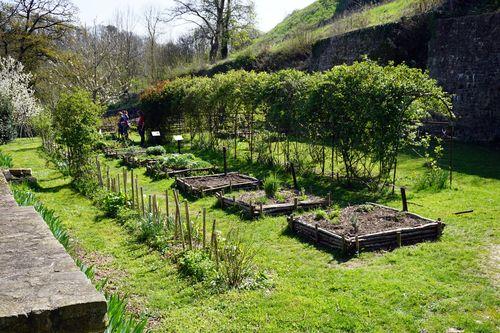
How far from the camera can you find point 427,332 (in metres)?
5.45

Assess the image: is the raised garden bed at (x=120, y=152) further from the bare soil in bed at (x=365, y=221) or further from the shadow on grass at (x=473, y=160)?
the bare soil in bed at (x=365, y=221)

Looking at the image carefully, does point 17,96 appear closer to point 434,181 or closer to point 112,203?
point 112,203

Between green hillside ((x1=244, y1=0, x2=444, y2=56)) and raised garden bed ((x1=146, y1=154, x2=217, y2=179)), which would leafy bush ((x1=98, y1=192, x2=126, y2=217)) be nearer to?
raised garden bed ((x1=146, y1=154, x2=217, y2=179))

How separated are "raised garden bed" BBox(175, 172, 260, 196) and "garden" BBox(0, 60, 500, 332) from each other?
0.17 ft

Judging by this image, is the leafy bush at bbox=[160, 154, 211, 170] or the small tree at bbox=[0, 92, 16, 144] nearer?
the leafy bush at bbox=[160, 154, 211, 170]

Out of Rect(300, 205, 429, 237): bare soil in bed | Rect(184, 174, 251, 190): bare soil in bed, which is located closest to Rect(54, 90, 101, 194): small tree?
Rect(184, 174, 251, 190): bare soil in bed

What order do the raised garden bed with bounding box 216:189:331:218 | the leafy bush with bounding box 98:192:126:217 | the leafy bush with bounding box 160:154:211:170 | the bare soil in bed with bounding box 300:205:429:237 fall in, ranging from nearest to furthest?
the bare soil in bed with bounding box 300:205:429:237
the raised garden bed with bounding box 216:189:331:218
the leafy bush with bounding box 98:192:126:217
the leafy bush with bounding box 160:154:211:170

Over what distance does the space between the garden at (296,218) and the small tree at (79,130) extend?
0.13 ft

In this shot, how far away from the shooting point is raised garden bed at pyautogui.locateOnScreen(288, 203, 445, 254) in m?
8.11

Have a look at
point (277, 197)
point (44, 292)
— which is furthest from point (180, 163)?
point (44, 292)

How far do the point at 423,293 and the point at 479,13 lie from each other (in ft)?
51.8

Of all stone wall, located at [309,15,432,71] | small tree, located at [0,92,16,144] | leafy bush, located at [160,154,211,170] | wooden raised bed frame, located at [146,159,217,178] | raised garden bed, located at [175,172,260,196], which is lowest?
raised garden bed, located at [175,172,260,196]

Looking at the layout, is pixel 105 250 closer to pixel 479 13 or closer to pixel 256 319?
pixel 256 319

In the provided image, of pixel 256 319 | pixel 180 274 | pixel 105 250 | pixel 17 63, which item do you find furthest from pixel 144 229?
pixel 17 63
